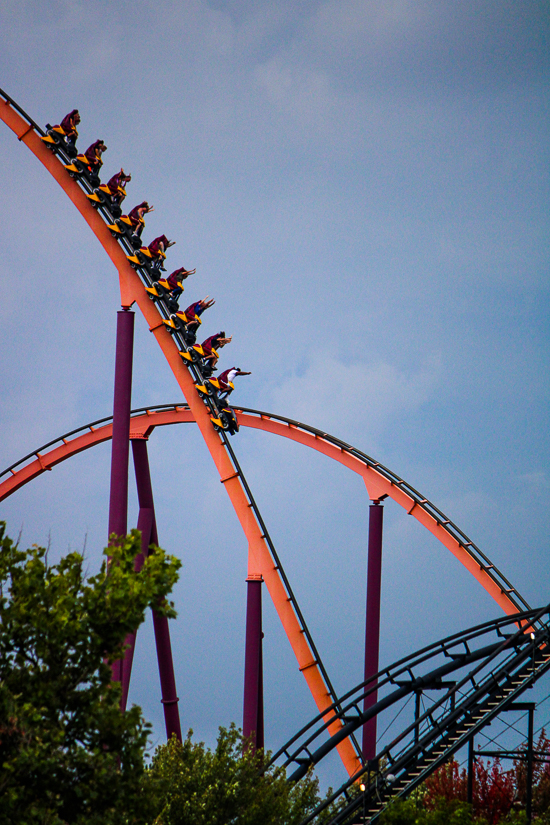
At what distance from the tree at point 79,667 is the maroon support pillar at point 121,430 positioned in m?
4.56

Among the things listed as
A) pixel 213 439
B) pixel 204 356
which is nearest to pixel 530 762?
pixel 213 439

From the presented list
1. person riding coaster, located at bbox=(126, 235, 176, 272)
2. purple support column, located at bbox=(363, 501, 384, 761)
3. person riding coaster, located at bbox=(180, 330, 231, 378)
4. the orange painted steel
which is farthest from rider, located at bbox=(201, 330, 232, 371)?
purple support column, located at bbox=(363, 501, 384, 761)

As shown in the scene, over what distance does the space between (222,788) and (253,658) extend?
2.92 m

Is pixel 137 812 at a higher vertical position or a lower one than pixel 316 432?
lower

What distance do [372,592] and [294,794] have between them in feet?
13.6

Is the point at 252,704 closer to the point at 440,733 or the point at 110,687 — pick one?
the point at 440,733

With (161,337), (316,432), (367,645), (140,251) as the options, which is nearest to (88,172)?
(140,251)

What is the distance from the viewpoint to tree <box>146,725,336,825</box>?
10758 mm

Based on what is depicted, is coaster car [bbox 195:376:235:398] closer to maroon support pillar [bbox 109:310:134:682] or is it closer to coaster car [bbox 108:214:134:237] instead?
maroon support pillar [bbox 109:310:134:682]

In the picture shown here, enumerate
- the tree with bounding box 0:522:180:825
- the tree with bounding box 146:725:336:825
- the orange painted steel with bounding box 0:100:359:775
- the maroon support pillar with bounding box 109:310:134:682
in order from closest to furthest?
the tree with bounding box 0:522:180:825 → the tree with bounding box 146:725:336:825 → the maroon support pillar with bounding box 109:310:134:682 → the orange painted steel with bounding box 0:100:359:775

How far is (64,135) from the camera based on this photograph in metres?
13.9

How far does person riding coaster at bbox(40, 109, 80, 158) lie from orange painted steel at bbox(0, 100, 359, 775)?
5.9 inches

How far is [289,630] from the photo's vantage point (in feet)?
44.6

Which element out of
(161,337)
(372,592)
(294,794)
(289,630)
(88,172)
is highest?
(88,172)
